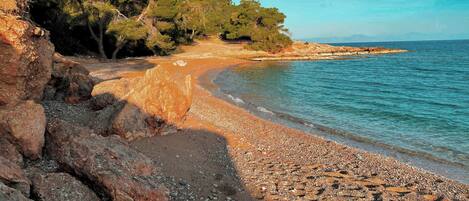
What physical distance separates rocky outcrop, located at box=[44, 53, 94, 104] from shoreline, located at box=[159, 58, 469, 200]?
15.1 ft

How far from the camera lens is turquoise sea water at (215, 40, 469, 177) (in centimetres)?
1959

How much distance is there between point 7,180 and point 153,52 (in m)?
53.7

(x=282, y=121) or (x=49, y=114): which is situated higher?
(x=49, y=114)

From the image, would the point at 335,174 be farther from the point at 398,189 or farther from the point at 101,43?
the point at 101,43

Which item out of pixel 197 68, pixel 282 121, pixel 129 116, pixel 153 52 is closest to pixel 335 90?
pixel 282 121

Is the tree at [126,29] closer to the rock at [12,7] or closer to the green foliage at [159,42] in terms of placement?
the green foliage at [159,42]

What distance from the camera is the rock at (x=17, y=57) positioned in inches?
336

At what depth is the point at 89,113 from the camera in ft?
49.1

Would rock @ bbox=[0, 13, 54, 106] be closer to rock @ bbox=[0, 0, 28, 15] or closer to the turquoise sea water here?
rock @ bbox=[0, 0, 28, 15]

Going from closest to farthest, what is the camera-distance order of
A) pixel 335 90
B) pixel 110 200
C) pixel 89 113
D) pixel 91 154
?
pixel 110 200 → pixel 91 154 → pixel 89 113 → pixel 335 90

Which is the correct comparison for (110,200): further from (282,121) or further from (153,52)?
(153,52)

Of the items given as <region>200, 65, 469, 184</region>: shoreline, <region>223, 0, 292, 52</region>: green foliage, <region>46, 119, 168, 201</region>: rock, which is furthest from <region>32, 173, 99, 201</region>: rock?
<region>223, 0, 292, 52</region>: green foliage

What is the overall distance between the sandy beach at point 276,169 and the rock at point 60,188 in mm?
2645

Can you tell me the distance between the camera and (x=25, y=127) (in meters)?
8.53
